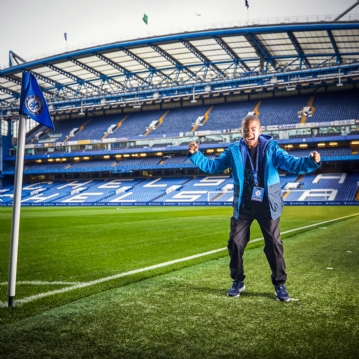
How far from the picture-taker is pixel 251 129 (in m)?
4.31

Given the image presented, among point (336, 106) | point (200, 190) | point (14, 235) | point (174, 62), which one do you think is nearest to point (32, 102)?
point (14, 235)

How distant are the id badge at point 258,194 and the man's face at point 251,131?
0.56 meters

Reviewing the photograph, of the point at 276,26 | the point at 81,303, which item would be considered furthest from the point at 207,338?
the point at 276,26

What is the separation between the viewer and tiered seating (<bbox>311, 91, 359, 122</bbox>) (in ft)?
147

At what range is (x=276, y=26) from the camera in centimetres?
3578

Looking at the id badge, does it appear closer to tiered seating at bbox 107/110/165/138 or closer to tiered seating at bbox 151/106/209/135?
tiered seating at bbox 151/106/209/135

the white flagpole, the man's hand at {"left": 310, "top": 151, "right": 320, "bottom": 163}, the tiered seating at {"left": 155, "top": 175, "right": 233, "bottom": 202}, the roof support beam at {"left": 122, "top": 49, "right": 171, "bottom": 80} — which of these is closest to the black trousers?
the man's hand at {"left": 310, "top": 151, "right": 320, "bottom": 163}

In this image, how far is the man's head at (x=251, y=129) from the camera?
4316 mm

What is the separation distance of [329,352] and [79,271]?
4.07m

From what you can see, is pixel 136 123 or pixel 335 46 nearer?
pixel 335 46

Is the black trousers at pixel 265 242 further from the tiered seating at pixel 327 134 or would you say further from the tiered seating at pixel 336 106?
the tiered seating at pixel 336 106

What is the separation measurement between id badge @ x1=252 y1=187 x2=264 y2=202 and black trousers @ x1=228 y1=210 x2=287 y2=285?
19 cm

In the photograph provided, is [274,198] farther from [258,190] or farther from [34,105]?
[34,105]

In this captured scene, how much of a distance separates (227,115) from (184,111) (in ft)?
26.3
